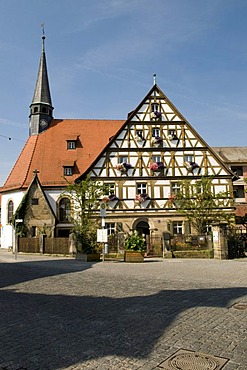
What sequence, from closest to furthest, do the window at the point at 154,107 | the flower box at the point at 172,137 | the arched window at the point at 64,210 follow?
1. the flower box at the point at 172,137
2. the window at the point at 154,107
3. the arched window at the point at 64,210

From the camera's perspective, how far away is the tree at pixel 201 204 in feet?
91.6

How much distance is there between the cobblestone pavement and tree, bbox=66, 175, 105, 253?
42.0ft

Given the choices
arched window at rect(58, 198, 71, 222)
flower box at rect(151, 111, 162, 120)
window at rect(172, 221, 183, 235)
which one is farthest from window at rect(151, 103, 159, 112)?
arched window at rect(58, 198, 71, 222)

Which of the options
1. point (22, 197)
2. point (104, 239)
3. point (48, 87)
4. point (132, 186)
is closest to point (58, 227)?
point (22, 197)

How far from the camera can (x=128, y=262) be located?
19141mm

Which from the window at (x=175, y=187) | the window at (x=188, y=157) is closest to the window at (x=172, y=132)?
the window at (x=188, y=157)

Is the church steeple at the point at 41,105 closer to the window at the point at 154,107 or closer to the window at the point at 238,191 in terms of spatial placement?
the window at the point at 154,107

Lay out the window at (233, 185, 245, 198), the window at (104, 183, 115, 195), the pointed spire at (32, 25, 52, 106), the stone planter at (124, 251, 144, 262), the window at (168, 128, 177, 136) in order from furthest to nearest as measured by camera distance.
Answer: the window at (233, 185, 245, 198) → the pointed spire at (32, 25, 52, 106) → the window at (168, 128, 177, 136) → the window at (104, 183, 115, 195) → the stone planter at (124, 251, 144, 262)

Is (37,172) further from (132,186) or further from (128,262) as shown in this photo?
(128,262)

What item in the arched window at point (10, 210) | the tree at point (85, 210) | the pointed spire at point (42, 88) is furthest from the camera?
the pointed spire at point (42, 88)

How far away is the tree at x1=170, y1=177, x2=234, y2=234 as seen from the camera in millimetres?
27922

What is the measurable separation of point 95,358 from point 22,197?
2844 cm

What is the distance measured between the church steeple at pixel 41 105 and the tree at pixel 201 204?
58.3 ft

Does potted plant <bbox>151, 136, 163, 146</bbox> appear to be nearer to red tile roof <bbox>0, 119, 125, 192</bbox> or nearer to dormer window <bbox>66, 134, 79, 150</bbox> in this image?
red tile roof <bbox>0, 119, 125, 192</bbox>
